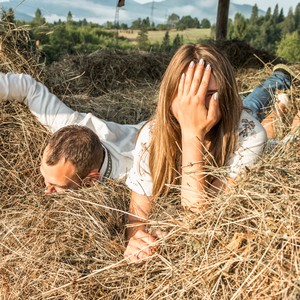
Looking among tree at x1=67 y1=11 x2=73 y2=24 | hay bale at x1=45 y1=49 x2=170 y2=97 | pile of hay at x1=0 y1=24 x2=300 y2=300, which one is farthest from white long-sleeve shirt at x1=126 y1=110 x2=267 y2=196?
tree at x1=67 y1=11 x2=73 y2=24

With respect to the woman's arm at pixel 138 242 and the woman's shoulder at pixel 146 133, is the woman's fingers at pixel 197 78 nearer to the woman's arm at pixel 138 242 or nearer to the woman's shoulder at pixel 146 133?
A: the woman's shoulder at pixel 146 133

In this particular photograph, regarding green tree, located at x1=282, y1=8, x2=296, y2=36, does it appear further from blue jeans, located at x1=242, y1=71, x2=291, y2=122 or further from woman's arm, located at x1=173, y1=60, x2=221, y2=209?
woman's arm, located at x1=173, y1=60, x2=221, y2=209

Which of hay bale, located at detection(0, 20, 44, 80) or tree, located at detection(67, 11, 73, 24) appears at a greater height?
hay bale, located at detection(0, 20, 44, 80)

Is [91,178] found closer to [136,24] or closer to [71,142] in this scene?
[71,142]

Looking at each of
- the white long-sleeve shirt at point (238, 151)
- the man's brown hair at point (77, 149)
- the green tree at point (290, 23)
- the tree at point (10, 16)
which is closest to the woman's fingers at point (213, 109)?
the white long-sleeve shirt at point (238, 151)

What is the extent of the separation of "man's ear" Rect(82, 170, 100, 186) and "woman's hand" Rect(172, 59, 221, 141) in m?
0.64

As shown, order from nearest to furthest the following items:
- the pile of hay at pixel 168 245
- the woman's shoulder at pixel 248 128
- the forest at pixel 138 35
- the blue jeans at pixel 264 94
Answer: the pile of hay at pixel 168 245 < the woman's shoulder at pixel 248 128 < the blue jeans at pixel 264 94 < the forest at pixel 138 35

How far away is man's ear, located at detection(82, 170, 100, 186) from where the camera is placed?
2164 mm

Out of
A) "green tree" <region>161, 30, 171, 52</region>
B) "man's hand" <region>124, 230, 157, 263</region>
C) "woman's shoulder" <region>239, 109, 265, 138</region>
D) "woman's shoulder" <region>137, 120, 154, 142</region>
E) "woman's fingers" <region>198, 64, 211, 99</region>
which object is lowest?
"man's hand" <region>124, 230, 157, 263</region>

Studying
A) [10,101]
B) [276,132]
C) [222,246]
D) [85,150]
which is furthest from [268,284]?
[10,101]

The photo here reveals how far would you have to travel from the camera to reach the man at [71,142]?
2086mm

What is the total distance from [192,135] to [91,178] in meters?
0.68

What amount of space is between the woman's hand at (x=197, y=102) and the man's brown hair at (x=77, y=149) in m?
0.58

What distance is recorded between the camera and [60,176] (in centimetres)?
208
